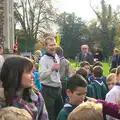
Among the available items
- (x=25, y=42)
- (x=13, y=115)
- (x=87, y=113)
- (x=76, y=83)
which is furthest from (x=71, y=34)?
(x=13, y=115)

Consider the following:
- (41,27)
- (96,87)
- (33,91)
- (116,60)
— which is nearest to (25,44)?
(41,27)

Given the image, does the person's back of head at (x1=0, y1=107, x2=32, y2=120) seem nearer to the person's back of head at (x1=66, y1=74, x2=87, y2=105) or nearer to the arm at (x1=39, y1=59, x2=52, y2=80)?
the person's back of head at (x1=66, y1=74, x2=87, y2=105)

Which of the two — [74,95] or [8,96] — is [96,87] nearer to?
[74,95]

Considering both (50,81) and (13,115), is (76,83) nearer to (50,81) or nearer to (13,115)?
(13,115)

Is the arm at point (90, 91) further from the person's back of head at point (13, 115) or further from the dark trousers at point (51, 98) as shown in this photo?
the person's back of head at point (13, 115)

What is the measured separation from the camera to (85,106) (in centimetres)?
308

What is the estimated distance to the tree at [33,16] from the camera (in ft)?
165

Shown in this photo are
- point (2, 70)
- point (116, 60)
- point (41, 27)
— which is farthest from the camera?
point (41, 27)

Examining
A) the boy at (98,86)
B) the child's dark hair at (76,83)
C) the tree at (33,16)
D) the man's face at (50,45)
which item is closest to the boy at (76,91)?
the child's dark hair at (76,83)

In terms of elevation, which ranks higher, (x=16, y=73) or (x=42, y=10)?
(x=42, y=10)

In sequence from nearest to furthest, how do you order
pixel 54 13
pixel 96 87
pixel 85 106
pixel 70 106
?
1. pixel 85 106
2. pixel 70 106
3. pixel 96 87
4. pixel 54 13

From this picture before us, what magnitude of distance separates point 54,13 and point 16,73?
45.9m

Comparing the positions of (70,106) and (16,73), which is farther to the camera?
(70,106)

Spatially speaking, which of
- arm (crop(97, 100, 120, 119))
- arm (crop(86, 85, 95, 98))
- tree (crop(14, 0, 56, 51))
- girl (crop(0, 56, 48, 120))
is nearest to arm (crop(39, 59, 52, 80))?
arm (crop(86, 85, 95, 98))
